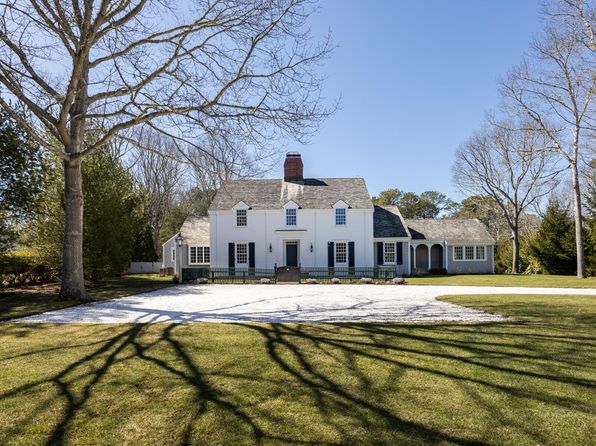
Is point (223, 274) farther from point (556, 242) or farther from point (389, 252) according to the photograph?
point (556, 242)

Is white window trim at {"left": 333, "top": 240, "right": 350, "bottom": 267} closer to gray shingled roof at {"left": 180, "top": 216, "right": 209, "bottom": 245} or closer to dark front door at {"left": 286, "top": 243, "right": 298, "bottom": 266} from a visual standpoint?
dark front door at {"left": 286, "top": 243, "right": 298, "bottom": 266}

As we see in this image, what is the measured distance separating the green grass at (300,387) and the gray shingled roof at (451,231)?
27.4m

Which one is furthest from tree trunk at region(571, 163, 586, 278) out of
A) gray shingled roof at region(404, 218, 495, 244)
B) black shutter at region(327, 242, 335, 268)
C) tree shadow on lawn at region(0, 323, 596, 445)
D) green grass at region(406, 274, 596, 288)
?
tree shadow on lawn at region(0, 323, 596, 445)

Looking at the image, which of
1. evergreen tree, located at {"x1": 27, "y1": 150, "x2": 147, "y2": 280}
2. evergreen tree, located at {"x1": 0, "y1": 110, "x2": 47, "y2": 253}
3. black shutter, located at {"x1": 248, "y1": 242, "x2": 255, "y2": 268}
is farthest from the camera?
black shutter, located at {"x1": 248, "y1": 242, "x2": 255, "y2": 268}

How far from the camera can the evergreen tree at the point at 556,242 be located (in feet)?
100

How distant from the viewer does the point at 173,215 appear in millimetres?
49844

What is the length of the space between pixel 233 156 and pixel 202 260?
23.5 meters

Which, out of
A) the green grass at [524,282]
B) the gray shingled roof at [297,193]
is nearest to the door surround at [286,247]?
the gray shingled roof at [297,193]

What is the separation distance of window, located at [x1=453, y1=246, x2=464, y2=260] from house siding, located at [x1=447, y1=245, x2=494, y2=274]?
28 centimetres

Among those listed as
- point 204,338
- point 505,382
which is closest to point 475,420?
Answer: point 505,382

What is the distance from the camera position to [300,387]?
4656 mm

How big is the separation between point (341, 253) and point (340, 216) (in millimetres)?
2714

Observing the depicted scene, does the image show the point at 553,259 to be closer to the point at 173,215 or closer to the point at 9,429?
the point at 9,429

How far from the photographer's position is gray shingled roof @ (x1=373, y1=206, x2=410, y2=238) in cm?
3156
